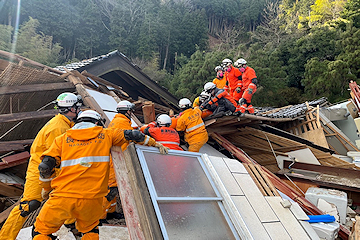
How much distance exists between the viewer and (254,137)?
7.15 metres

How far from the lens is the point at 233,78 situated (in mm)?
7840

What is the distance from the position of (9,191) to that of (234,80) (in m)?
6.36

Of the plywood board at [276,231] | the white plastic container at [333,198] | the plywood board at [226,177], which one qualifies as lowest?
the white plastic container at [333,198]

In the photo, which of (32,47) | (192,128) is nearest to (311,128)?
(192,128)

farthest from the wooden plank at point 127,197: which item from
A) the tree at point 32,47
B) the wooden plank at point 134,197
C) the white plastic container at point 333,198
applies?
the tree at point 32,47

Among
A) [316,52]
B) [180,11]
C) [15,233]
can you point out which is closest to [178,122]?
[15,233]

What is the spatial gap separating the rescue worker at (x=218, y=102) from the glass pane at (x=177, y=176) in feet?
9.56

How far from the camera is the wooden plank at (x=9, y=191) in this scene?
4.28 m

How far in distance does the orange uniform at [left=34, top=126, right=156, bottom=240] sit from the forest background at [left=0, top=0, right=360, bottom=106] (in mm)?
14489

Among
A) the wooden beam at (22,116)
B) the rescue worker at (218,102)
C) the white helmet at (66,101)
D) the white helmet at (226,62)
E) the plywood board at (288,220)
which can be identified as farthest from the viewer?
the white helmet at (226,62)

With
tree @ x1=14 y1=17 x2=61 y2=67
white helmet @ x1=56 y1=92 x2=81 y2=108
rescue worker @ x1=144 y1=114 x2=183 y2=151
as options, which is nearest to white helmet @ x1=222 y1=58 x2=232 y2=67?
rescue worker @ x1=144 y1=114 x2=183 y2=151

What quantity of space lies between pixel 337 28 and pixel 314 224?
2165 centimetres

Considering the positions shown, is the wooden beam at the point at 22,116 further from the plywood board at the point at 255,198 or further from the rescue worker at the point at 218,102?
the plywood board at the point at 255,198

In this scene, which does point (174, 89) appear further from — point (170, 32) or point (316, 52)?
point (170, 32)
